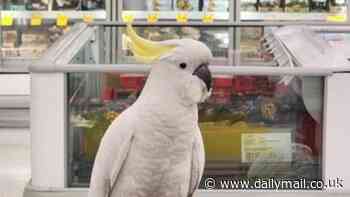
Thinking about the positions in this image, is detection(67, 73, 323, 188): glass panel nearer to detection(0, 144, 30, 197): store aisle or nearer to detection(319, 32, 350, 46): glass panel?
detection(319, 32, 350, 46): glass panel

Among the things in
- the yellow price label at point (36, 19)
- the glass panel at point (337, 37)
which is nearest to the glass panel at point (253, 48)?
the glass panel at point (337, 37)

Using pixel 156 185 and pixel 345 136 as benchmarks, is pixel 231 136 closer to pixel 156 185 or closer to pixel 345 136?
pixel 345 136

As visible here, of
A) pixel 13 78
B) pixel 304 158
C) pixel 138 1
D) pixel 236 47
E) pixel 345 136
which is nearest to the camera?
pixel 345 136

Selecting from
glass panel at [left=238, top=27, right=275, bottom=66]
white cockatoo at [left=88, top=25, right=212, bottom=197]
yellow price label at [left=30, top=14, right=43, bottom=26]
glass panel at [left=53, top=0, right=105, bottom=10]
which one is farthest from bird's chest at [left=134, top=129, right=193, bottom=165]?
glass panel at [left=53, top=0, right=105, bottom=10]

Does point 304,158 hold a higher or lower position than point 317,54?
lower

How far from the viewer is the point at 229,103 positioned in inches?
104

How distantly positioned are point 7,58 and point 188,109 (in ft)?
16.0

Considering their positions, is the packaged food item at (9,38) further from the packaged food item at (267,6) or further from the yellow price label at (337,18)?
the yellow price label at (337,18)

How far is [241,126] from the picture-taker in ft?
8.65

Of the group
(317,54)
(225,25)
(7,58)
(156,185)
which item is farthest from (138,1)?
(156,185)

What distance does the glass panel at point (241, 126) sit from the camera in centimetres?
257

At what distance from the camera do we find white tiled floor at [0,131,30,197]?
4.30m

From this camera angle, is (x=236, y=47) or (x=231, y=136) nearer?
(x=231, y=136)

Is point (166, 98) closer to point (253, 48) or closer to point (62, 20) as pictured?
point (253, 48)
